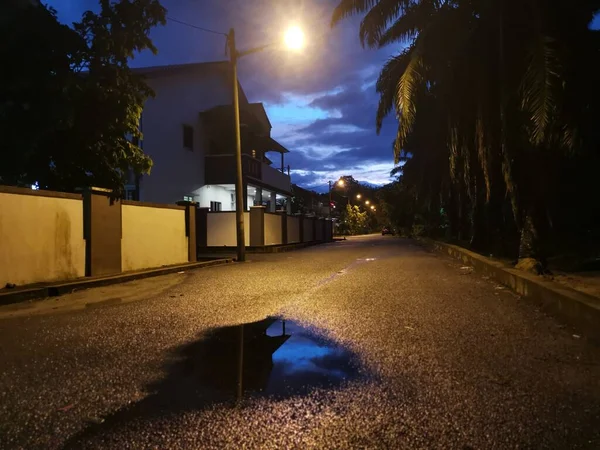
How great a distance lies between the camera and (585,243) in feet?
53.4

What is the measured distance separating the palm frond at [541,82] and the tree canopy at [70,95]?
939cm

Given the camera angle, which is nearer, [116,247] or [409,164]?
[116,247]

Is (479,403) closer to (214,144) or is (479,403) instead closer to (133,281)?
(133,281)

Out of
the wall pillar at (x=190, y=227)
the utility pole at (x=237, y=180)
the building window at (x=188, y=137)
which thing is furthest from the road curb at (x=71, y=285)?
the building window at (x=188, y=137)

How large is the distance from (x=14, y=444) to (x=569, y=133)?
1014 cm

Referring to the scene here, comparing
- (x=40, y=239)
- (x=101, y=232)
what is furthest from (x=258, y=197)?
(x=40, y=239)

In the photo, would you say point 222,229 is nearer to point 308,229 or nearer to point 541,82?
point 308,229

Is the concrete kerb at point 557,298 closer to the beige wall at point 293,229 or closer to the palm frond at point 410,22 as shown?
the palm frond at point 410,22

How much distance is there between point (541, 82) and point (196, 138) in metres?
20.8

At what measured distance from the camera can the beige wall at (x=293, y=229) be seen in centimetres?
2896

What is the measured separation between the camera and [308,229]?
115 feet

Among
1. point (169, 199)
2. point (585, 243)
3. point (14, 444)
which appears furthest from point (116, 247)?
point (585, 243)

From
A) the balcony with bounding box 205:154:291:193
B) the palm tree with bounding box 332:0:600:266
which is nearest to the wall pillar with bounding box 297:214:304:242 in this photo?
the balcony with bounding box 205:154:291:193

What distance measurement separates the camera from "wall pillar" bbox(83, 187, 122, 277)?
11180 mm
